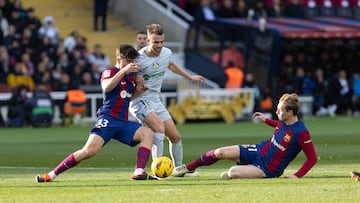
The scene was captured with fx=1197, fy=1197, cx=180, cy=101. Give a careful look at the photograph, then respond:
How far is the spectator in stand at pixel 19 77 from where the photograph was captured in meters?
32.1

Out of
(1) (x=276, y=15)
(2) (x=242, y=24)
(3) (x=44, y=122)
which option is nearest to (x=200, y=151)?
(3) (x=44, y=122)

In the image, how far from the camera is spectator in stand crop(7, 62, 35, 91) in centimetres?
3209

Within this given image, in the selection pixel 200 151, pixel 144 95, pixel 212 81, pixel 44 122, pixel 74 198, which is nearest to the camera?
pixel 74 198

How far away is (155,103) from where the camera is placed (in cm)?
1623

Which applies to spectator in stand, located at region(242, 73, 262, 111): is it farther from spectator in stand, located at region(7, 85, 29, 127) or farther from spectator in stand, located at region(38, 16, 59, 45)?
spectator in stand, located at region(7, 85, 29, 127)

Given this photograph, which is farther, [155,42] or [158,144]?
[158,144]

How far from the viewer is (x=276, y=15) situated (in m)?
39.4

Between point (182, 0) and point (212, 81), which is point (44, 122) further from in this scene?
point (182, 0)

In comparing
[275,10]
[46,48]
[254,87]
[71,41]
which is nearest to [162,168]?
[46,48]

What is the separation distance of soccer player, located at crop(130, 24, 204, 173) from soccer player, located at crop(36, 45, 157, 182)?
0.97 m

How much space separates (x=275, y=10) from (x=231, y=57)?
388 centimetres

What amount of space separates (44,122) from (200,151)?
427 inches

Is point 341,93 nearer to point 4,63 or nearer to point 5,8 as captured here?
point 5,8

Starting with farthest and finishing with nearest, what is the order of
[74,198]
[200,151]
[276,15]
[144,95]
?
[276,15], [200,151], [144,95], [74,198]
